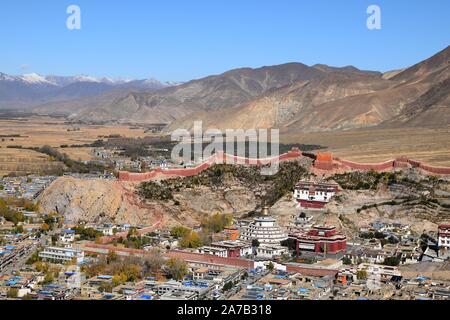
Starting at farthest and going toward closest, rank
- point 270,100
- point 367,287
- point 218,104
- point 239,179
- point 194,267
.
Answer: point 218,104 → point 270,100 → point 239,179 → point 194,267 → point 367,287

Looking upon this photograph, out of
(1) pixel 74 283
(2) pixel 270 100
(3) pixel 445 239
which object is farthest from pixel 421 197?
(2) pixel 270 100

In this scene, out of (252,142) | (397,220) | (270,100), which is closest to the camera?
(397,220)

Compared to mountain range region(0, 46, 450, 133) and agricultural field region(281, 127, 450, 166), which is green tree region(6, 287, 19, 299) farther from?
mountain range region(0, 46, 450, 133)

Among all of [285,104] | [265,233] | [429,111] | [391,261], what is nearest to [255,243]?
[265,233]

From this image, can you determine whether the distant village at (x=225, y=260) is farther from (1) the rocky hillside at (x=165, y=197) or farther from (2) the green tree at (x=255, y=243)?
(1) the rocky hillside at (x=165, y=197)

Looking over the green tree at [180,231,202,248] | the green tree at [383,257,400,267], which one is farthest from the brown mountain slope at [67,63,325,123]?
the green tree at [383,257,400,267]

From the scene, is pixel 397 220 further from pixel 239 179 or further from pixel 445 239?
pixel 239 179

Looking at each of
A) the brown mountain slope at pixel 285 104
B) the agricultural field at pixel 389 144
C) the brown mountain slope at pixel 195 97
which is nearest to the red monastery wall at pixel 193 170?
the agricultural field at pixel 389 144
